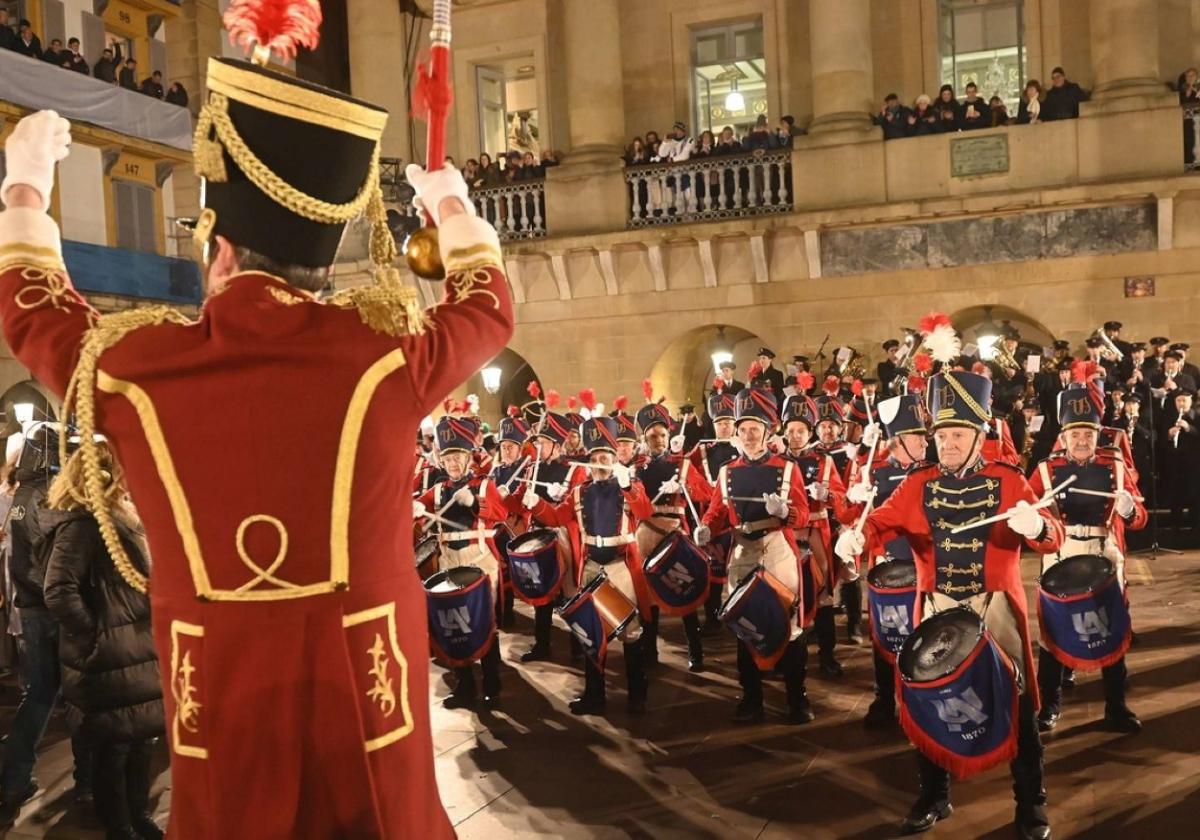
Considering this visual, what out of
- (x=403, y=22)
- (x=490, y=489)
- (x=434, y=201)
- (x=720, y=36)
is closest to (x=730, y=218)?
(x=720, y=36)

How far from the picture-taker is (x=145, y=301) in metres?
25.0

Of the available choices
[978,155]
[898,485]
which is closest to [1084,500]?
[898,485]

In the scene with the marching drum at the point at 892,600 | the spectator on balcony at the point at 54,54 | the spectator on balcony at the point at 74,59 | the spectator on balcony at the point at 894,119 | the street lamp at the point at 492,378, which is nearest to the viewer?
the marching drum at the point at 892,600

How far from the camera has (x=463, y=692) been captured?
30.0ft

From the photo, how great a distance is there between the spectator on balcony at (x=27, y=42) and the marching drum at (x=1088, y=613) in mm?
21390

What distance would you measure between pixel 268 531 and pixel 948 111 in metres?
17.9

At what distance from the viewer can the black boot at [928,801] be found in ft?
19.2

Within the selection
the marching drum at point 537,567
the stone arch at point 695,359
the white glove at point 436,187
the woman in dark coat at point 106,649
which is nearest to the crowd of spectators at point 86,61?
the stone arch at point 695,359

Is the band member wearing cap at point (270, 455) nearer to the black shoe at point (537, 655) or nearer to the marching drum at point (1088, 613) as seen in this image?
the marching drum at point (1088, 613)

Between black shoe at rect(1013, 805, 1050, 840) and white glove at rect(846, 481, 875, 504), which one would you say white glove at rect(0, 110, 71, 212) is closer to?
black shoe at rect(1013, 805, 1050, 840)

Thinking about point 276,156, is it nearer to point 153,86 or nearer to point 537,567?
point 537,567

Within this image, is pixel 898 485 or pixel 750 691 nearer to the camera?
pixel 898 485

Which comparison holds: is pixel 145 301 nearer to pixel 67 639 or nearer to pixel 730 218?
pixel 730 218

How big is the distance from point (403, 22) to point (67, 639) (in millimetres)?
20295
